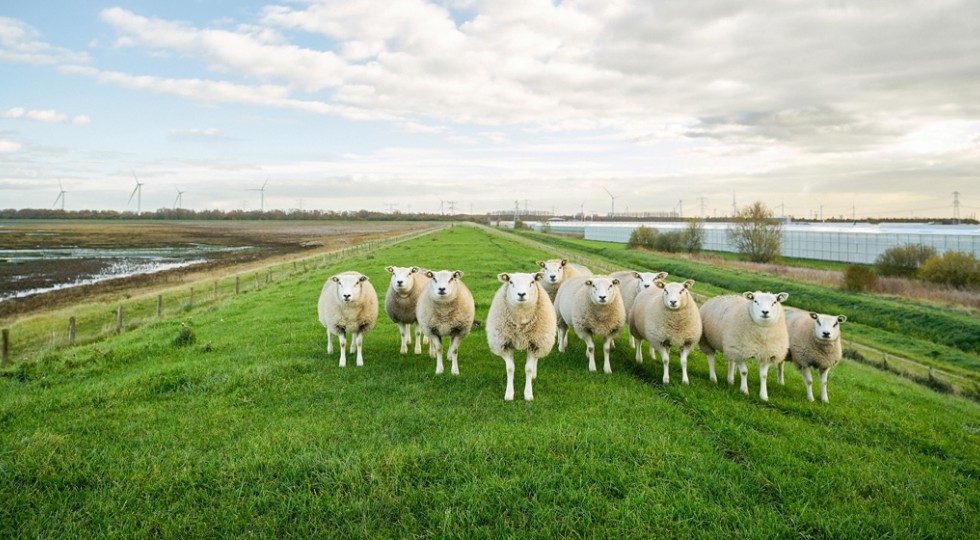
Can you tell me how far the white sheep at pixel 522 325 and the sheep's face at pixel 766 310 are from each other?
3955 millimetres

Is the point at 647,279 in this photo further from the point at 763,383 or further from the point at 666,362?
the point at 763,383

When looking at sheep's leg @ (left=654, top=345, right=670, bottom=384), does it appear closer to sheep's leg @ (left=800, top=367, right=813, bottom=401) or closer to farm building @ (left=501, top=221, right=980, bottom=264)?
sheep's leg @ (left=800, top=367, right=813, bottom=401)

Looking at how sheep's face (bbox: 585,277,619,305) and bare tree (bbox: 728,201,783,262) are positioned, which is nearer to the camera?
sheep's face (bbox: 585,277,619,305)

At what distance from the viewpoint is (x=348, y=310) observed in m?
11.1

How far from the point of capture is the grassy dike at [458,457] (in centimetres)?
520

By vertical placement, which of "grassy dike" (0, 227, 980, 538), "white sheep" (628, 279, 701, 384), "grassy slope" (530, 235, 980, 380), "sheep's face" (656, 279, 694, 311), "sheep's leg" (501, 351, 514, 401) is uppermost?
"sheep's face" (656, 279, 694, 311)

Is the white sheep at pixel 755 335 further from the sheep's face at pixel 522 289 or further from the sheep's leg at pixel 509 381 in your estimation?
the sheep's leg at pixel 509 381

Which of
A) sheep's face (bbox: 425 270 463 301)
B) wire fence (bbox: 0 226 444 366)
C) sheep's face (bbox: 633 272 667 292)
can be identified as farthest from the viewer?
wire fence (bbox: 0 226 444 366)

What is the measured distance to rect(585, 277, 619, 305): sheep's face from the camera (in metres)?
10.2

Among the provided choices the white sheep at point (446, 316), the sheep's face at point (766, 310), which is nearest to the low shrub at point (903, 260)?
the sheep's face at point (766, 310)

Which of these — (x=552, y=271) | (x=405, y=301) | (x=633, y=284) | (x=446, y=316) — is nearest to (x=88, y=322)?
(x=405, y=301)

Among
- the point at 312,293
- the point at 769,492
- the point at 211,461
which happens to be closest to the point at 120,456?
the point at 211,461

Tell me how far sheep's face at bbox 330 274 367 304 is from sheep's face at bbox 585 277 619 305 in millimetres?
5083

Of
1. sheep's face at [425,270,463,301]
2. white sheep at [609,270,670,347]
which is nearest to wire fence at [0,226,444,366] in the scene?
sheep's face at [425,270,463,301]
